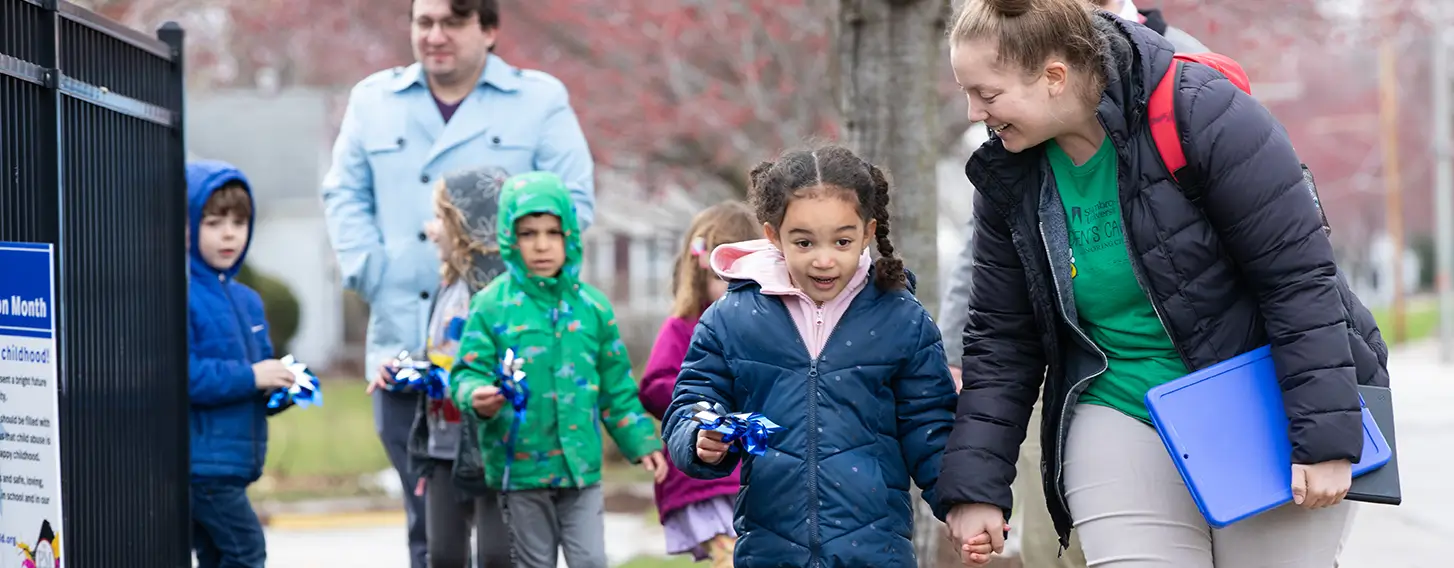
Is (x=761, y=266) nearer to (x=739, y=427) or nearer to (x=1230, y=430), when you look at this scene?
(x=739, y=427)

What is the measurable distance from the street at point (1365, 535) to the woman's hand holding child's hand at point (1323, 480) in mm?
5161

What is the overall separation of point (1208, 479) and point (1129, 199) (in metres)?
0.57

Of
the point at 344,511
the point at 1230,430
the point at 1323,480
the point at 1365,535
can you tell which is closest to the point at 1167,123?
the point at 1230,430

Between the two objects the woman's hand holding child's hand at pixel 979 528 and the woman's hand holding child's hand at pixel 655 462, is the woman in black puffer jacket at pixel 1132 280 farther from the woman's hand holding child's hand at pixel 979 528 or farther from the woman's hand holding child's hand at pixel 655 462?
the woman's hand holding child's hand at pixel 655 462

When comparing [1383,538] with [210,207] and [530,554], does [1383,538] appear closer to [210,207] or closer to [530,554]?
[530,554]

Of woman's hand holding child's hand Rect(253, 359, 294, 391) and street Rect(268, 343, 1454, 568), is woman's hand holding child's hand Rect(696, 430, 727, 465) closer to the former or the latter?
woman's hand holding child's hand Rect(253, 359, 294, 391)

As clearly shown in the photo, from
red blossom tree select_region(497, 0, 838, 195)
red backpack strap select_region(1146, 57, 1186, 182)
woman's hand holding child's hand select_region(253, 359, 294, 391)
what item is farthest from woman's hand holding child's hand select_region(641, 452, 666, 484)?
red blossom tree select_region(497, 0, 838, 195)

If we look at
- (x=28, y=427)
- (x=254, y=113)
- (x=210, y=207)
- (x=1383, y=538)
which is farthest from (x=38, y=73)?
(x=254, y=113)

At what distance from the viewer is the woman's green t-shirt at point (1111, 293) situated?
143 inches

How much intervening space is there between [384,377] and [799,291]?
2063 mm

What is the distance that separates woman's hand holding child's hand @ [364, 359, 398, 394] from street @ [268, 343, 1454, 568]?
375cm

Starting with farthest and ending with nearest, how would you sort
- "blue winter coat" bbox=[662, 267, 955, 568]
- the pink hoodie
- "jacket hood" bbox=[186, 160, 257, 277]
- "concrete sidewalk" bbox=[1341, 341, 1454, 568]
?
"concrete sidewalk" bbox=[1341, 341, 1454, 568], "jacket hood" bbox=[186, 160, 257, 277], the pink hoodie, "blue winter coat" bbox=[662, 267, 955, 568]

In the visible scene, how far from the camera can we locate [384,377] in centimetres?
575

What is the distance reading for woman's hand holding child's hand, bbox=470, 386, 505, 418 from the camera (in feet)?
16.6
